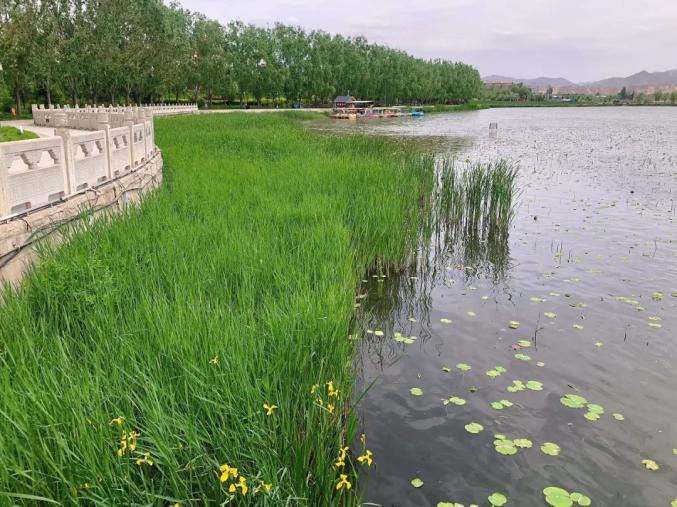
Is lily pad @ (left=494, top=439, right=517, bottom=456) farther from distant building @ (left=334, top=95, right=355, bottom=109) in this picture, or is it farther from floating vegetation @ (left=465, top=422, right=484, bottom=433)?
distant building @ (left=334, top=95, right=355, bottom=109)

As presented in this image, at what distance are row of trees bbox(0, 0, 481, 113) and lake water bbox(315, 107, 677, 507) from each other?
102 feet

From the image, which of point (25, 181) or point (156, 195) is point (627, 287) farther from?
point (25, 181)

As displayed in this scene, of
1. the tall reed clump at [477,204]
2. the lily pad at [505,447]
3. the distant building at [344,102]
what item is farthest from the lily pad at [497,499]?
the distant building at [344,102]

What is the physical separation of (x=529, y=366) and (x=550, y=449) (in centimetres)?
133

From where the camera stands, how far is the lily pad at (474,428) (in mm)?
4242

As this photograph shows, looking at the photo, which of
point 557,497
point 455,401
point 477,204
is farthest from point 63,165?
point 477,204

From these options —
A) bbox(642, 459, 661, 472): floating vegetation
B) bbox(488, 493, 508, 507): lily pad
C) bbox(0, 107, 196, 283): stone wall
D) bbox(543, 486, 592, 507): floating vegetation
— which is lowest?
bbox(488, 493, 508, 507): lily pad

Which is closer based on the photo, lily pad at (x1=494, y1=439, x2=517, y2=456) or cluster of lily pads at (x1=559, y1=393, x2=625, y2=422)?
lily pad at (x1=494, y1=439, x2=517, y2=456)

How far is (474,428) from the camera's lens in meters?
4.27

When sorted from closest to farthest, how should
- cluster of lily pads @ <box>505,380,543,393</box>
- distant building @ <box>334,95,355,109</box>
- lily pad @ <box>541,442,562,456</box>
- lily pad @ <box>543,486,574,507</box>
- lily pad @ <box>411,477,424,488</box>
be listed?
lily pad @ <box>543,486,574,507</box>, lily pad @ <box>411,477,424,488</box>, lily pad @ <box>541,442,562,456</box>, cluster of lily pads @ <box>505,380,543,393</box>, distant building @ <box>334,95,355,109</box>

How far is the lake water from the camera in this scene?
148 inches

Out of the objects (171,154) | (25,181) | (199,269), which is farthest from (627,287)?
(171,154)

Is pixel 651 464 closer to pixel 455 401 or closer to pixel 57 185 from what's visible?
pixel 455 401

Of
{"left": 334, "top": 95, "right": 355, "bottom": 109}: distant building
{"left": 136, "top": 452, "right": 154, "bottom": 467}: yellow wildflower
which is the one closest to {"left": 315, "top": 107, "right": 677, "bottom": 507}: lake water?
{"left": 136, "top": 452, "right": 154, "bottom": 467}: yellow wildflower
